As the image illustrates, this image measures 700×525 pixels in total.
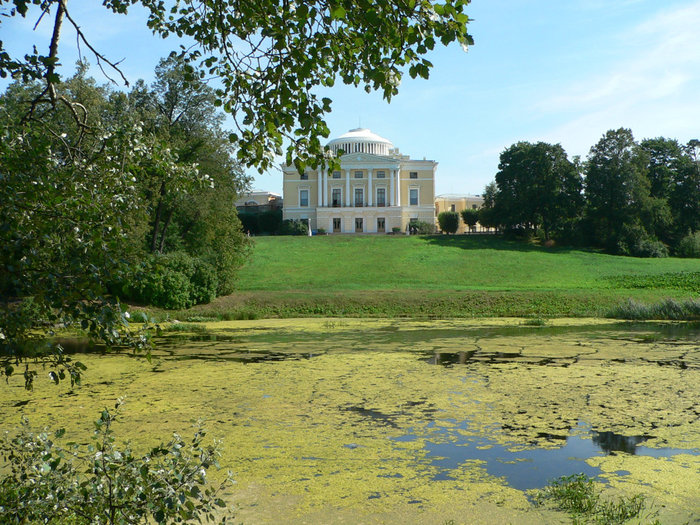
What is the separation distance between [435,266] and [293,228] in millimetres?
27797

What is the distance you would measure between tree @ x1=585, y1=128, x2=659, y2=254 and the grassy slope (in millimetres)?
3676

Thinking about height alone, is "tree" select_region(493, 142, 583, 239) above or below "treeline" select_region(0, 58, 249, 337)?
above

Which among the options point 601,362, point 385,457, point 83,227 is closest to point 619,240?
point 601,362

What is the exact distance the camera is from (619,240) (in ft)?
170

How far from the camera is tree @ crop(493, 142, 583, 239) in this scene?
2213 inches

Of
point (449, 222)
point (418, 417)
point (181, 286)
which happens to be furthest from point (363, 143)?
point (418, 417)

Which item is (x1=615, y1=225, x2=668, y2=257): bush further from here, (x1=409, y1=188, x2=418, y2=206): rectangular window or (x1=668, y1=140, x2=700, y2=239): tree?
(x1=409, y1=188, x2=418, y2=206): rectangular window

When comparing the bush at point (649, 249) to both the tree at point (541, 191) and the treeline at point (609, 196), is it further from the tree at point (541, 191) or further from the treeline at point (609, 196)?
the tree at point (541, 191)

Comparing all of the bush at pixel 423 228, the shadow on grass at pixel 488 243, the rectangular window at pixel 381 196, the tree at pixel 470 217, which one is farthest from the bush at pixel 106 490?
the rectangular window at pixel 381 196

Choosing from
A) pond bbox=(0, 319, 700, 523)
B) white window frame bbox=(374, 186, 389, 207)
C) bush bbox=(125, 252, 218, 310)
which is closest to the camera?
pond bbox=(0, 319, 700, 523)

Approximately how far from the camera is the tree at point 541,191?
56.2 meters

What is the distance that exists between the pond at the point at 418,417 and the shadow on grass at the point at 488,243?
3623 cm

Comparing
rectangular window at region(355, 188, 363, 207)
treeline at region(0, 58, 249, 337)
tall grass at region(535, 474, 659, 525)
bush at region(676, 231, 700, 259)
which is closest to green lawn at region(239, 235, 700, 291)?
bush at region(676, 231, 700, 259)

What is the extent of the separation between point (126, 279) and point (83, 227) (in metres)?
0.53
